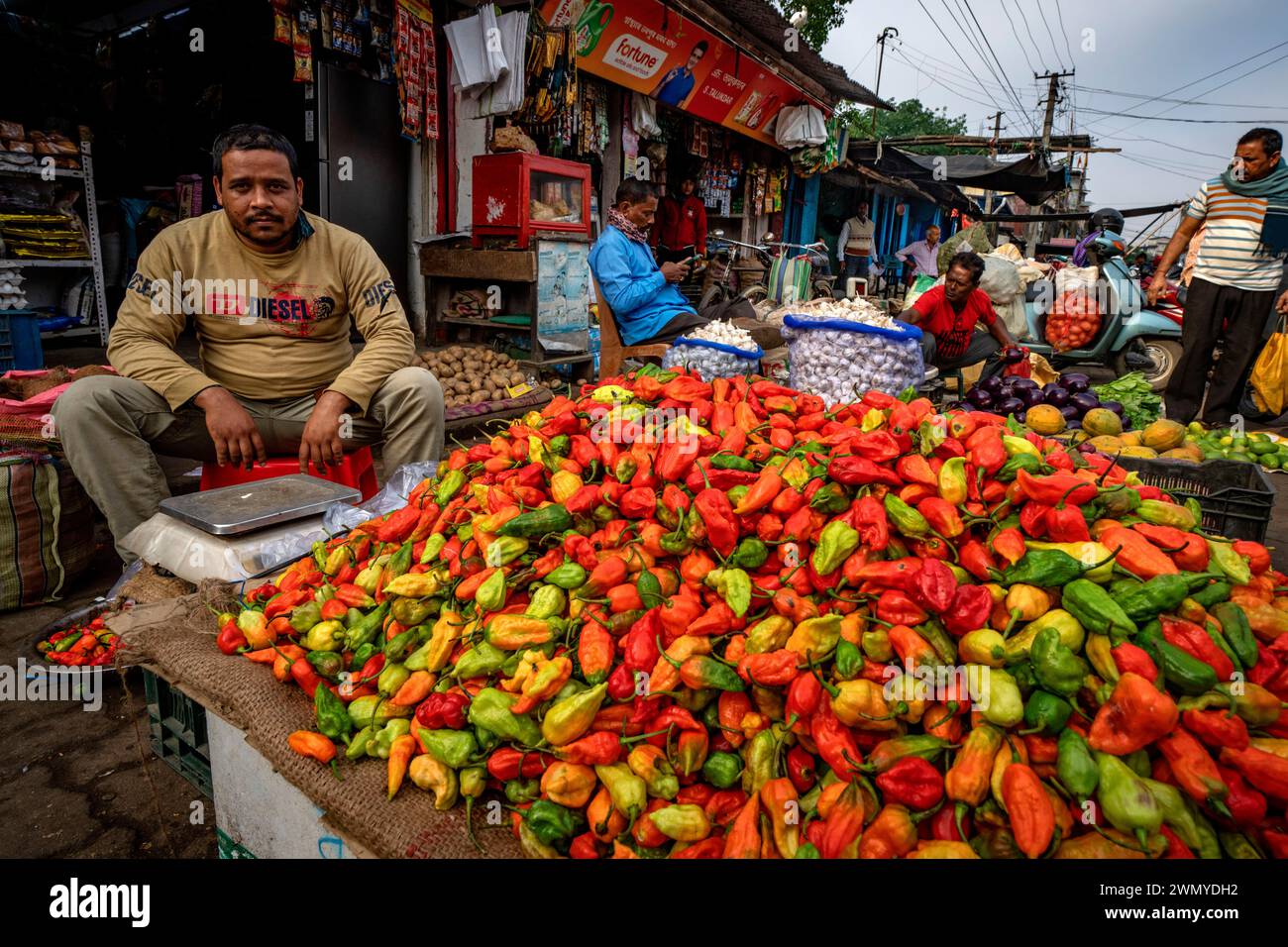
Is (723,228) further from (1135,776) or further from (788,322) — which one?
(1135,776)

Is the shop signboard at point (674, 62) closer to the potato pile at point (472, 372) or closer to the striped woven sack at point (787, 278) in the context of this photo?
the striped woven sack at point (787, 278)

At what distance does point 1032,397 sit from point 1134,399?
1136 mm

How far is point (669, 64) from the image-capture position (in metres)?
9.25

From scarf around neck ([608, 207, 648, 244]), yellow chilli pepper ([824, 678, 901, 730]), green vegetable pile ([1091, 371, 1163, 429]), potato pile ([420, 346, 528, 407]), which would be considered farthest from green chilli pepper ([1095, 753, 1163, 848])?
potato pile ([420, 346, 528, 407])

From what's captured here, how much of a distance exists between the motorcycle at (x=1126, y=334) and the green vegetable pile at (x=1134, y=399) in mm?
3247

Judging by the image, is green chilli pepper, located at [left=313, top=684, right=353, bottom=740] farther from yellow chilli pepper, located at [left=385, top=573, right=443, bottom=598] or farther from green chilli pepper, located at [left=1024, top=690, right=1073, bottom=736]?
green chilli pepper, located at [left=1024, top=690, right=1073, bottom=736]

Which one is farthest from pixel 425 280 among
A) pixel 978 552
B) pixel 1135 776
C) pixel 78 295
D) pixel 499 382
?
pixel 1135 776

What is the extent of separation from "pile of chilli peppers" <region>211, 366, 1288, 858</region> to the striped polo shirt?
5.37 meters

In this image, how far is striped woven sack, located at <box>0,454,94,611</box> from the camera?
3166 millimetres

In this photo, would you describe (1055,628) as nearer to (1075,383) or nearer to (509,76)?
(1075,383)

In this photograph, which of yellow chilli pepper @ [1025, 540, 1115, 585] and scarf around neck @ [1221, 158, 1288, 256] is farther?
scarf around neck @ [1221, 158, 1288, 256]

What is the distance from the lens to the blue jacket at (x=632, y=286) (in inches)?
214

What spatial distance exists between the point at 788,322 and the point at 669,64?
638 cm

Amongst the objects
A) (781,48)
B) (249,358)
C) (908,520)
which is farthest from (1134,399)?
(781,48)
